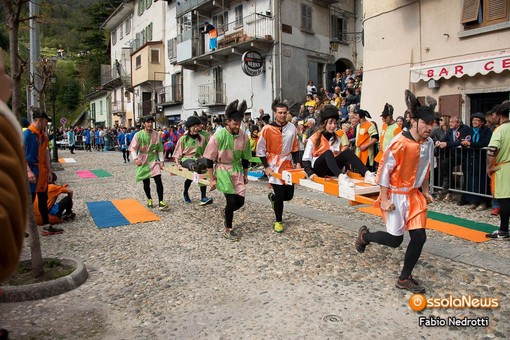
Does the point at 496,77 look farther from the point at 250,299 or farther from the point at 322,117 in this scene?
the point at 250,299

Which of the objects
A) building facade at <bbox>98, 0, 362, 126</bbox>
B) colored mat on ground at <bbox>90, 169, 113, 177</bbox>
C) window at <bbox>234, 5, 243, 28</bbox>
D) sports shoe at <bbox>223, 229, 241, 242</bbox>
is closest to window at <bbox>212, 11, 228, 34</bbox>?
building facade at <bbox>98, 0, 362, 126</bbox>

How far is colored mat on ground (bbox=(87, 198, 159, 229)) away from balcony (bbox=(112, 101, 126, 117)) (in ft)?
115

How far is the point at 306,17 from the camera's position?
22.4 meters

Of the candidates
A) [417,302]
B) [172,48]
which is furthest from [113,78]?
[417,302]

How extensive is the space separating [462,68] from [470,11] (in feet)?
5.16

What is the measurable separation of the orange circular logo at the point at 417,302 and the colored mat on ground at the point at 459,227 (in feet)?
8.69

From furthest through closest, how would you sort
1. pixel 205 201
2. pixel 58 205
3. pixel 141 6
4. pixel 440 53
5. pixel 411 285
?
pixel 141 6, pixel 440 53, pixel 205 201, pixel 58 205, pixel 411 285

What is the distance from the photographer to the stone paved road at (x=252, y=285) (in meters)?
3.42

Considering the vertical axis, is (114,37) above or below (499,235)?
above

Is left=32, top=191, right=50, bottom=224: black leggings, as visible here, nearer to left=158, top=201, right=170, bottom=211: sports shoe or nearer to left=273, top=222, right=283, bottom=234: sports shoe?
left=158, top=201, right=170, bottom=211: sports shoe

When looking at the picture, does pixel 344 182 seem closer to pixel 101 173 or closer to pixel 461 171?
pixel 461 171

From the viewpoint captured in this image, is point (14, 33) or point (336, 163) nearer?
point (14, 33)

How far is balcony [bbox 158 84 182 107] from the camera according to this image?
1203 inches

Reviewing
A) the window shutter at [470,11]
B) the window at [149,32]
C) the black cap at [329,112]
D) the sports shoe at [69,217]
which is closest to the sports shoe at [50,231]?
the sports shoe at [69,217]
